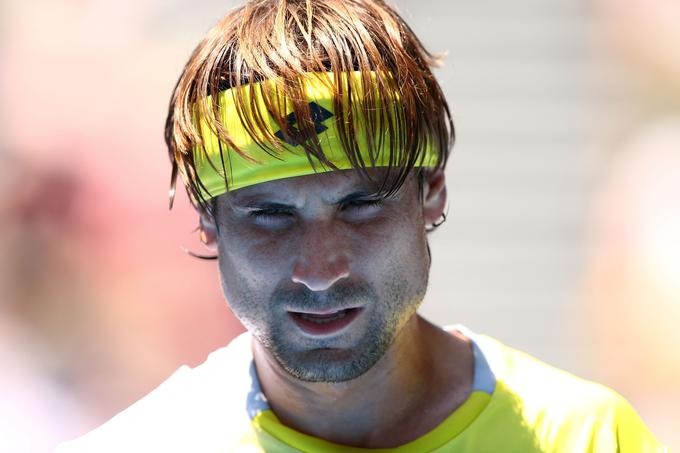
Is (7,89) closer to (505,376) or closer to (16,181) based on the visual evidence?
(16,181)

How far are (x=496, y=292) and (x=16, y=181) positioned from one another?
3087mm

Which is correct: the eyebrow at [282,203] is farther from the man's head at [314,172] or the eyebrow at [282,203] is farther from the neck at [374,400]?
the neck at [374,400]

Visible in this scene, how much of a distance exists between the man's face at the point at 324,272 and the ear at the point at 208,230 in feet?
0.60

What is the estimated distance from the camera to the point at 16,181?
5.25 m

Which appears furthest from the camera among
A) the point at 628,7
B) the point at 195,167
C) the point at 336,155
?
the point at 628,7

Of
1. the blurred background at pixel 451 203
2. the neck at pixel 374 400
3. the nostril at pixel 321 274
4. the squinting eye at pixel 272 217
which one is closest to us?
the nostril at pixel 321 274

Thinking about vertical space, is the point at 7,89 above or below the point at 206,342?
above

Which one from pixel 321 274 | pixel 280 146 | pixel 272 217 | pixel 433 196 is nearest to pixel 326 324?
pixel 321 274

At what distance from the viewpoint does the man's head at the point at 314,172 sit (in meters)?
2.22

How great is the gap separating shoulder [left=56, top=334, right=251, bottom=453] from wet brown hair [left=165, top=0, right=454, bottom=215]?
0.42 metres

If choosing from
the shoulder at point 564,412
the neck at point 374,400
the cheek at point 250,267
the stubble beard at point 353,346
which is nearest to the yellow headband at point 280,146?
the cheek at point 250,267

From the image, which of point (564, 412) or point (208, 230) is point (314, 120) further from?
point (564, 412)

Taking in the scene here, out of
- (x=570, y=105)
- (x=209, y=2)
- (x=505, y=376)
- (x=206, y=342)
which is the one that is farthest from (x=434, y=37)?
(x=505, y=376)

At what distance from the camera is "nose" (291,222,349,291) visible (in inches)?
86.2
